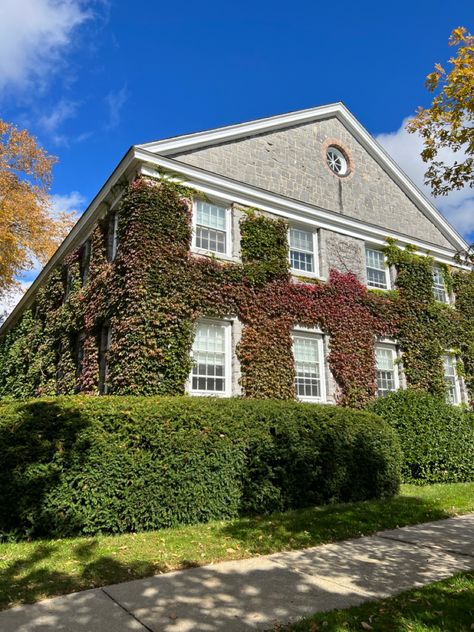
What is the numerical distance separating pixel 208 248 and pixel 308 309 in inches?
Result: 136

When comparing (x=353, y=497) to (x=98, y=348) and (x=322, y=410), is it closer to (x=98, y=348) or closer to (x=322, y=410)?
(x=322, y=410)

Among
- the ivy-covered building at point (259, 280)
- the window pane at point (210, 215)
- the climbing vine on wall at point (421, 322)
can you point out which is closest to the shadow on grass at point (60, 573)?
the ivy-covered building at point (259, 280)

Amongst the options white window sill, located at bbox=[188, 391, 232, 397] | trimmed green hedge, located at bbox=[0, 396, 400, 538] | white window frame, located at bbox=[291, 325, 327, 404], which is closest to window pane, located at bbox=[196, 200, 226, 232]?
white window frame, located at bbox=[291, 325, 327, 404]

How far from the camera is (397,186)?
18.8 m

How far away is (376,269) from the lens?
16781 millimetres

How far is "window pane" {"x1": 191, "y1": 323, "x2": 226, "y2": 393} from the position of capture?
11.9 metres

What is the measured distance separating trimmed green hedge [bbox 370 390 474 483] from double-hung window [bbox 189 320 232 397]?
13.5 feet

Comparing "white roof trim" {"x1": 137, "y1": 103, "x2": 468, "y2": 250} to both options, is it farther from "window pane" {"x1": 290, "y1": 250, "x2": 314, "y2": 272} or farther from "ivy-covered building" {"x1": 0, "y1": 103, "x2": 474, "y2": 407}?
"window pane" {"x1": 290, "y1": 250, "x2": 314, "y2": 272}

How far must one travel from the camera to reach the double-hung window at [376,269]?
1653cm

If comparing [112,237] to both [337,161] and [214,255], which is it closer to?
[214,255]

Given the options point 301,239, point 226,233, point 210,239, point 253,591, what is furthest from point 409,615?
point 301,239

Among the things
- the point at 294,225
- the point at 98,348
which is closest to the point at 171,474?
the point at 98,348

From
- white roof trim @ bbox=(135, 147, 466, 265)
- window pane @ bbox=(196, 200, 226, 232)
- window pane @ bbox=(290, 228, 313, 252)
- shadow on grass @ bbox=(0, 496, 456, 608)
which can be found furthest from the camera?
window pane @ bbox=(290, 228, 313, 252)

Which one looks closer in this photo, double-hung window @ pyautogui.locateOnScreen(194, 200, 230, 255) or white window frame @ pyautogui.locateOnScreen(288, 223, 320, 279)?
double-hung window @ pyautogui.locateOnScreen(194, 200, 230, 255)
